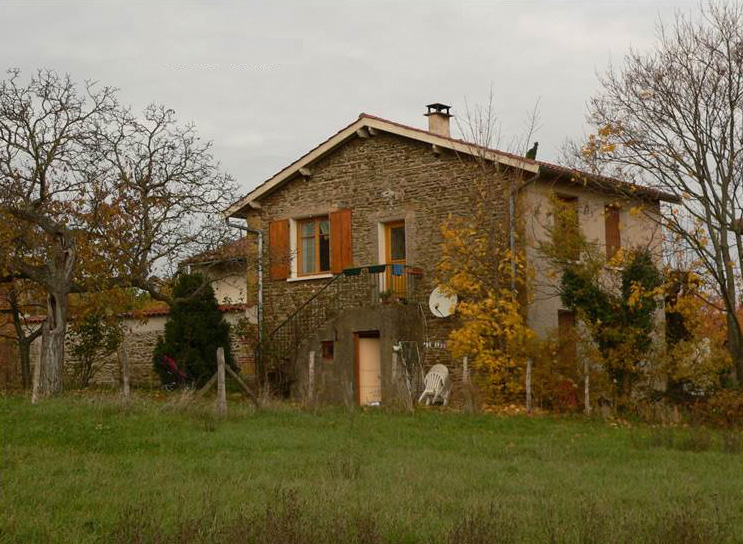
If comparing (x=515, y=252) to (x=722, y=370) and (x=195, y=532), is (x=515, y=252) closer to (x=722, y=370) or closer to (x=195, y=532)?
(x=722, y=370)

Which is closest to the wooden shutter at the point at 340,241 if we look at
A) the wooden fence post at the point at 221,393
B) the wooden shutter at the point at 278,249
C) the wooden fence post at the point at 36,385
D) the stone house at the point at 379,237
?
the stone house at the point at 379,237

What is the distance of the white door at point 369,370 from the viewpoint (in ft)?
73.5

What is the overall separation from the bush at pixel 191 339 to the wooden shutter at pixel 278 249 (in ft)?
5.54

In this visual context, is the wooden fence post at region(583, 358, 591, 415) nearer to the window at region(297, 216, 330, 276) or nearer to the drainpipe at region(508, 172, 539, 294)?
the drainpipe at region(508, 172, 539, 294)

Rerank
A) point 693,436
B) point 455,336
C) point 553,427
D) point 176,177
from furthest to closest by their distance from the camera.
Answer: point 176,177
point 455,336
point 553,427
point 693,436

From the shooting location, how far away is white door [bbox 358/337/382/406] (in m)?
22.4

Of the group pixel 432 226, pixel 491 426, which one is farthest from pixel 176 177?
pixel 491 426

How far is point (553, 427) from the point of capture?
15773 mm

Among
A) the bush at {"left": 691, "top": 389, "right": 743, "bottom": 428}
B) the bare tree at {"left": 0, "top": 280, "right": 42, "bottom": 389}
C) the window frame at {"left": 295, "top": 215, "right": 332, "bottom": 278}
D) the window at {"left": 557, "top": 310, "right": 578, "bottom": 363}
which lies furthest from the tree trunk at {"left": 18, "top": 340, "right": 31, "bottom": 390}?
the bush at {"left": 691, "top": 389, "right": 743, "bottom": 428}

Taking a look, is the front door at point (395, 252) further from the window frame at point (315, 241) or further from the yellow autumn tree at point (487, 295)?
the window frame at point (315, 241)

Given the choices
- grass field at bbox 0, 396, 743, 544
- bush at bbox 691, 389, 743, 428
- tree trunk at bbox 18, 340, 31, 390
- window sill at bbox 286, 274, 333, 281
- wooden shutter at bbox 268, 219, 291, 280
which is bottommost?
grass field at bbox 0, 396, 743, 544

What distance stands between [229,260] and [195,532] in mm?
16026

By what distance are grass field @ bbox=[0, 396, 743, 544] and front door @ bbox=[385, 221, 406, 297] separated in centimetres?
588

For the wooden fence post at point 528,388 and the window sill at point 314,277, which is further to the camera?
the window sill at point 314,277
